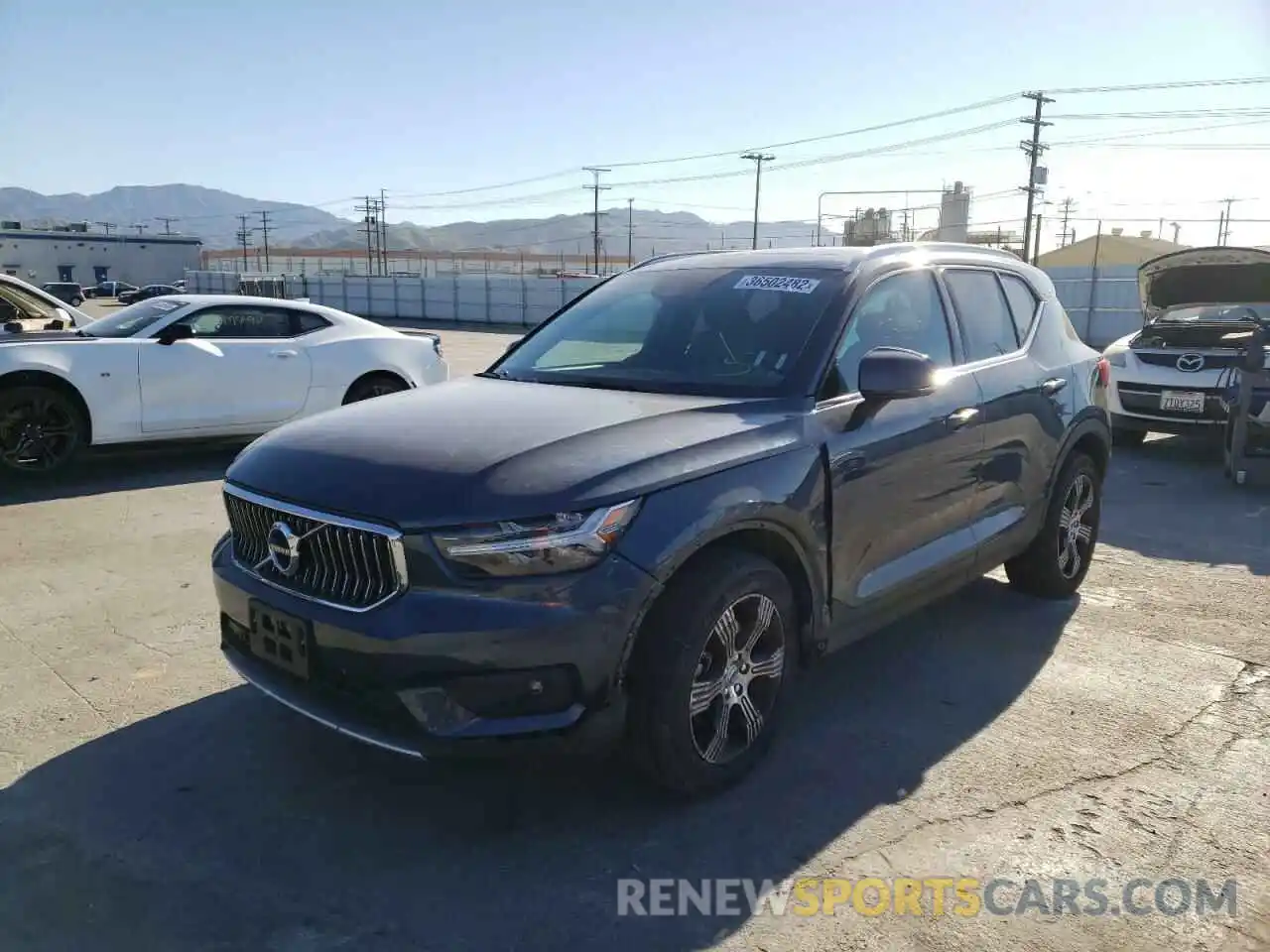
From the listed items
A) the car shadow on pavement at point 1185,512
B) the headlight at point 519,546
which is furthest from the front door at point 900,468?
the car shadow on pavement at point 1185,512

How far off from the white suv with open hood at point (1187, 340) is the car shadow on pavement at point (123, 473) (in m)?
8.51

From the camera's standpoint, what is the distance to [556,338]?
458 cm

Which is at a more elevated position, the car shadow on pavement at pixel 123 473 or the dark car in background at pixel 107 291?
the dark car in background at pixel 107 291

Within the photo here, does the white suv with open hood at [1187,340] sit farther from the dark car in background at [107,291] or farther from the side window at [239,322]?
the dark car in background at [107,291]

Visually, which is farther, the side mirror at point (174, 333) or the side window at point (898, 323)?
the side mirror at point (174, 333)

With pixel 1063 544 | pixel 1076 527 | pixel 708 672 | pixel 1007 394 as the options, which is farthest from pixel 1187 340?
pixel 708 672

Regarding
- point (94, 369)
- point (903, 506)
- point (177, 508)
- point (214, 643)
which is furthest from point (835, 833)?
point (94, 369)

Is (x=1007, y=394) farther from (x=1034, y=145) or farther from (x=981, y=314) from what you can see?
(x=1034, y=145)

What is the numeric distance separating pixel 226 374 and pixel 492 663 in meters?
6.94

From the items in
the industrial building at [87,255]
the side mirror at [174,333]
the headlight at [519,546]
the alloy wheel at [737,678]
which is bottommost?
the alloy wheel at [737,678]

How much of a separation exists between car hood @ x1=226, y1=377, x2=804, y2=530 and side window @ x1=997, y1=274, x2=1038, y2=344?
202cm

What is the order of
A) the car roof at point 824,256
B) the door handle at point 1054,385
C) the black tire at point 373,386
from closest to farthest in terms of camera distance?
the car roof at point 824,256
the door handle at point 1054,385
the black tire at point 373,386

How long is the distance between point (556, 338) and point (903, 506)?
1.75 m

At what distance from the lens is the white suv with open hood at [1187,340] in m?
9.34
